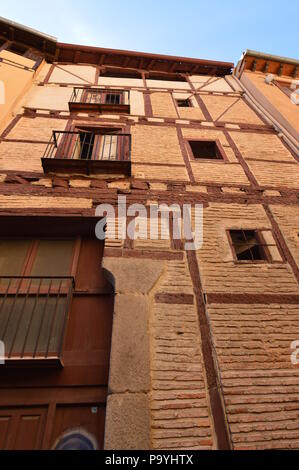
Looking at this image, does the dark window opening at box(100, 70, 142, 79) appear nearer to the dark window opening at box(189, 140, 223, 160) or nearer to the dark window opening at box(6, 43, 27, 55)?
the dark window opening at box(6, 43, 27, 55)

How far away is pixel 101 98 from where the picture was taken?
8820 mm

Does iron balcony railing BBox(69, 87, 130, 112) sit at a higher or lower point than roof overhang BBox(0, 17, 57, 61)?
lower

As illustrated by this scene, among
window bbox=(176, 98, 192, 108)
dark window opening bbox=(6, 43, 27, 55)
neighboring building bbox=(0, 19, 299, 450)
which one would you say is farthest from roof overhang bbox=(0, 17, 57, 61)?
window bbox=(176, 98, 192, 108)

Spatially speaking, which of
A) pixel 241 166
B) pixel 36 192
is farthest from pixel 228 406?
pixel 241 166

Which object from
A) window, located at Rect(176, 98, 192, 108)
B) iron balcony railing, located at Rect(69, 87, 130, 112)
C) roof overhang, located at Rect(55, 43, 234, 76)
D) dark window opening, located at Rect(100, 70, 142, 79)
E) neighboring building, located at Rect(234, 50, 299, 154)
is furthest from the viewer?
dark window opening, located at Rect(100, 70, 142, 79)

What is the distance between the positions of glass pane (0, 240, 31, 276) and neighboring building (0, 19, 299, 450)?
2 cm

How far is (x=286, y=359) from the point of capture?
10.8ft

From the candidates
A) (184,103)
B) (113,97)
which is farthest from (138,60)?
(184,103)

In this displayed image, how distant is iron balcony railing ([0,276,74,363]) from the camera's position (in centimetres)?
346

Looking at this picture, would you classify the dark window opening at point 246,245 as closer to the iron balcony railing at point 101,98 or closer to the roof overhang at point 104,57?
the iron balcony railing at point 101,98

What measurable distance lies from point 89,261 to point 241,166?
4.03 meters

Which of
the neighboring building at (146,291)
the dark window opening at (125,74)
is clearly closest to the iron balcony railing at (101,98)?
the neighboring building at (146,291)

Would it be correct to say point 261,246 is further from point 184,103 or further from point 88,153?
point 184,103

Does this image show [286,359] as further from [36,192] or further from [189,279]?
[36,192]
